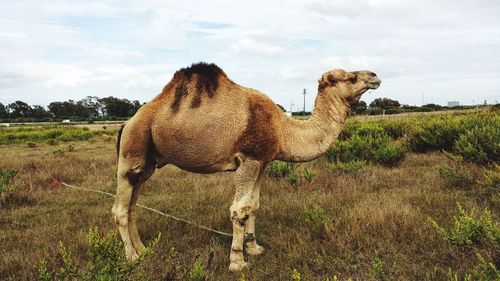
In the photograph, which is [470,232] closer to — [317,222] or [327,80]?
[317,222]

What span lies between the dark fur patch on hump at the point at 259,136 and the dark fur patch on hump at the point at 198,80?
49cm

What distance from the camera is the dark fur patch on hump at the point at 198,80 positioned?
4.60 m

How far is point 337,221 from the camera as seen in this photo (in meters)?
5.56

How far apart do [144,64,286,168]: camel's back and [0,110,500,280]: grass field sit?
3.59 feet

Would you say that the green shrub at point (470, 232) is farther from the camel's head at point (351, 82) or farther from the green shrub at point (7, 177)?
the green shrub at point (7, 177)

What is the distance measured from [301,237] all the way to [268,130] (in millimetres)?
1651

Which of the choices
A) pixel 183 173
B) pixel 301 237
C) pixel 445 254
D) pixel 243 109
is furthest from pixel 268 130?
pixel 183 173

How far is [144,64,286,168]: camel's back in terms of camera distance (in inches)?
174

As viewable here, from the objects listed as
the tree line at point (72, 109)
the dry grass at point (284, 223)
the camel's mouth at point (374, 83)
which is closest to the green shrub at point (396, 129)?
the dry grass at point (284, 223)

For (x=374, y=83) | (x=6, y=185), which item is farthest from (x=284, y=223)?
(x=6, y=185)

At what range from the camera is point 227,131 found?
174 inches

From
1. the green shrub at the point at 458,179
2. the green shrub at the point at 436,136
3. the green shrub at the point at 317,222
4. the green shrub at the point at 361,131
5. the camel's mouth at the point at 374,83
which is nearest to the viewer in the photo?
the camel's mouth at the point at 374,83

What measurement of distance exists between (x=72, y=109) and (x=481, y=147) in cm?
11228

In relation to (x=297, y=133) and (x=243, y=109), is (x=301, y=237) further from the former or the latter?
(x=243, y=109)
